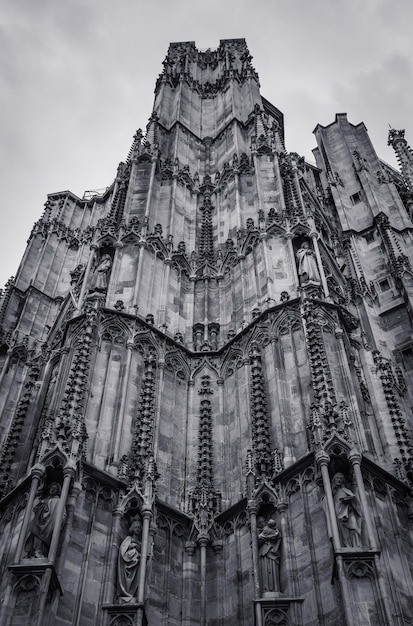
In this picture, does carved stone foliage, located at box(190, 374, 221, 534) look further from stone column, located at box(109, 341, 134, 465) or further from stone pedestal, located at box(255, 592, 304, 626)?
stone pedestal, located at box(255, 592, 304, 626)

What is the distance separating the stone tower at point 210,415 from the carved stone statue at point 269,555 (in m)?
0.04

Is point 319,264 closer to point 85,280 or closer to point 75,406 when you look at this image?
point 85,280

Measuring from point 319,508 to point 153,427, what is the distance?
4636mm

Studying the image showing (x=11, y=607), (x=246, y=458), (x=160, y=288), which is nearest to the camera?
(x=11, y=607)

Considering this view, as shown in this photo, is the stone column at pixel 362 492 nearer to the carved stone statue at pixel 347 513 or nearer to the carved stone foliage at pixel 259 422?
the carved stone statue at pixel 347 513

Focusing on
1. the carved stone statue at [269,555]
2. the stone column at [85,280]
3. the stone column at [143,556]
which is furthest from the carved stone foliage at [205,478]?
the stone column at [85,280]

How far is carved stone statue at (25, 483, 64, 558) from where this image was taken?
12.5m

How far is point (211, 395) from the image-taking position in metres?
18.7

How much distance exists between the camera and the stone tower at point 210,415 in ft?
41.9

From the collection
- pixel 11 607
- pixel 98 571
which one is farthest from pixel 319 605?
pixel 11 607

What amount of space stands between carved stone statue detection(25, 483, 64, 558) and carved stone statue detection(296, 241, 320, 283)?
30.7ft

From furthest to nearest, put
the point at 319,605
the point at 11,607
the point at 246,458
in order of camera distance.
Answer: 1. the point at 246,458
2. the point at 319,605
3. the point at 11,607

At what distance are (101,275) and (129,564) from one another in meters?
9.52

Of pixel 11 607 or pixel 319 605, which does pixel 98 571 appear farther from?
pixel 319 605
